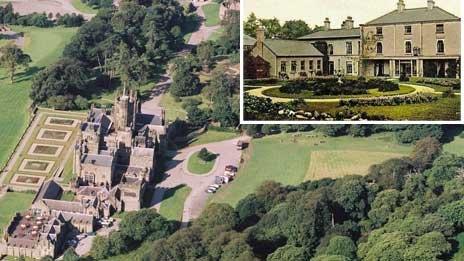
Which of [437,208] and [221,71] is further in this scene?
[221,71]

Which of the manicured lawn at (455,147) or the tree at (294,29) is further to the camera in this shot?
the manicured lawn at (455,147)

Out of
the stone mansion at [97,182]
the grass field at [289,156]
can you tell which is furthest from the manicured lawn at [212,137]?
the stone mansion at [97,182]

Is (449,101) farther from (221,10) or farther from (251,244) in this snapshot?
(221,10)

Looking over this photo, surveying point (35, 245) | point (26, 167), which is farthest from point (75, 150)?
point (35, 245)

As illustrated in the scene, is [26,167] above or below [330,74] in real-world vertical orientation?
below

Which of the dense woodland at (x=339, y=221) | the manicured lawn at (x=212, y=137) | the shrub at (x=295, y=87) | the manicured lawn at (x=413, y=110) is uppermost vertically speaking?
the shrub at (x=295, y=87)

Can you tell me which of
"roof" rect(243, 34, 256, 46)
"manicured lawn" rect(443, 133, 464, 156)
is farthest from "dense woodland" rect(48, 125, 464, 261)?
"roof" rect(243, 34, 256, 46)

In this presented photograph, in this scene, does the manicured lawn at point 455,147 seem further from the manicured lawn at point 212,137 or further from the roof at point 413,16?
the manicured lawn at point 212,137
